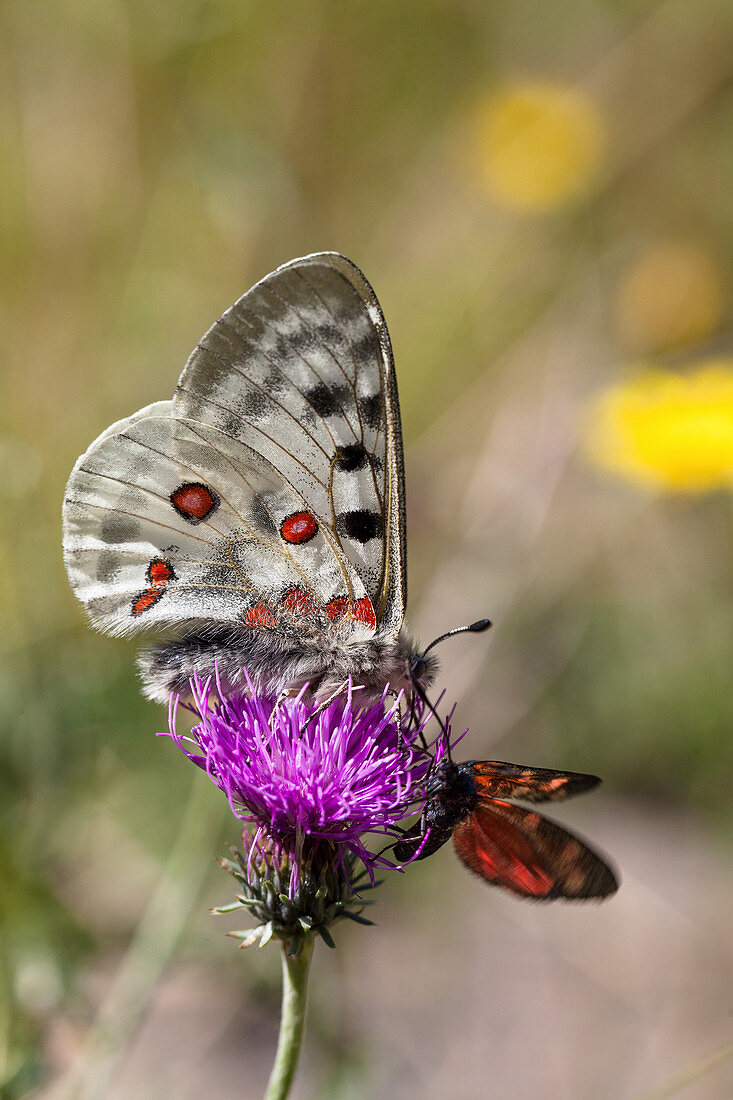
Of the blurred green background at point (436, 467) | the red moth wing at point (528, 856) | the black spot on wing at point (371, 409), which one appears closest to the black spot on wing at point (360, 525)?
the black spot on wing at point (371, 409)

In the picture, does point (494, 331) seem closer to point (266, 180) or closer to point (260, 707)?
point (266, 180)

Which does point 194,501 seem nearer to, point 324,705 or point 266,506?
point 266,506

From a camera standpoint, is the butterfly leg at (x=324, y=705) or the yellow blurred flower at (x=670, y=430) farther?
the yellow blurred flower at (x=670, y=430)

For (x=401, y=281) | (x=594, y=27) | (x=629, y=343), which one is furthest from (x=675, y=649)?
(x=594, y=27)

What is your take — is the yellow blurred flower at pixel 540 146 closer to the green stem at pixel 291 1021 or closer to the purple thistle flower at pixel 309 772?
the purple thistle flower at pixel 309 772

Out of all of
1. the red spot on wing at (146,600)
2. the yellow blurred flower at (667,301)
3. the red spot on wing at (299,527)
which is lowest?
the red spot on wing at (146,600)

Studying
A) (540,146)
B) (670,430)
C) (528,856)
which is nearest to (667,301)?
(670,430)

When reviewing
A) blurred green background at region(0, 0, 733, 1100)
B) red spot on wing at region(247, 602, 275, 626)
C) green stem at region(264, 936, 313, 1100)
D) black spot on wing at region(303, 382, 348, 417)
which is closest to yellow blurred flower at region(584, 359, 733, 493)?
blurred green background at region(0, 0, 733, 1100)
